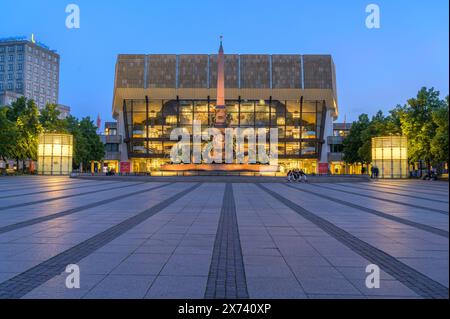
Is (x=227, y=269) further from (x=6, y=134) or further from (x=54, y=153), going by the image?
(x=54, y=153)

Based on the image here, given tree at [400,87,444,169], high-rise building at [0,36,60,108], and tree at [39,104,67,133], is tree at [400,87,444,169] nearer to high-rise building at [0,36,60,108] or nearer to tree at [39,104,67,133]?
tree at [39,104,67,133]

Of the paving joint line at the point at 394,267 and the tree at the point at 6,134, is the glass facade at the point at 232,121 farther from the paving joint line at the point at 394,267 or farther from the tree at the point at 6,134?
the paving joint line at the point at 394,267

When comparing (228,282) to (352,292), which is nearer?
(352,292)

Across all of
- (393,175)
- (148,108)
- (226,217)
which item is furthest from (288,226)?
(148,108)

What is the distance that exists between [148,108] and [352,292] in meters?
82.8

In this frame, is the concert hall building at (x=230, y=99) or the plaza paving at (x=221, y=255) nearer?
the plaza paving at (x=221, y=255)

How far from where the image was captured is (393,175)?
46781 mm

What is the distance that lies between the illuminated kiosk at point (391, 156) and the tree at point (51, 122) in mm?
47347

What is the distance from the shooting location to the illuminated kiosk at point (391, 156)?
44688mm

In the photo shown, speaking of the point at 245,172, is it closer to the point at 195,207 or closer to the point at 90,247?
the point at 195,207

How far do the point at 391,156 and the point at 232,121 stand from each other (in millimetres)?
42280

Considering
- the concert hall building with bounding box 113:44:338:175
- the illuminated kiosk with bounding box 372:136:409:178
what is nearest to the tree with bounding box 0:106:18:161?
the concert hall building with bounding box 113:44:338:175

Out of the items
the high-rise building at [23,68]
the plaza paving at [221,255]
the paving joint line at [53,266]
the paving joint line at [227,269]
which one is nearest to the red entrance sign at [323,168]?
the plaza paving at [221,255]

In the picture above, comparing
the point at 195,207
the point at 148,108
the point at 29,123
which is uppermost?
the point at 148,108
